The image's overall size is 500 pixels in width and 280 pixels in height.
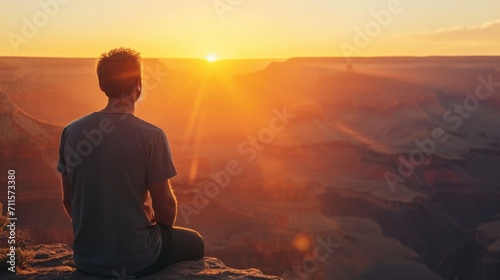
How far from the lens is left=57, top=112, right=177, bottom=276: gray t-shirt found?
3625mm

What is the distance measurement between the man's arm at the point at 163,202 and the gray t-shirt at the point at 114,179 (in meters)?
0.07

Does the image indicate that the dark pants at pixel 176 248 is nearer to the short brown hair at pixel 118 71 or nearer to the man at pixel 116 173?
the man at pixel 116 173

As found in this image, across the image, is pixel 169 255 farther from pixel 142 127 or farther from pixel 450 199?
pixel 450 199

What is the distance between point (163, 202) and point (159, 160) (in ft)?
1.23

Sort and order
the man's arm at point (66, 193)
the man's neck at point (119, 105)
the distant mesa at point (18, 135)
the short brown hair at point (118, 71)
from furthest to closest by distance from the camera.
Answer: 1. the distant mesa at point (18, 135)
2. the man's arm at point (66, 193)
3. the man's neck at point (119, 105)
4. the short brown hair at point (118, 71)

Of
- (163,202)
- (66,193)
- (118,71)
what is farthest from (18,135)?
(118,71)

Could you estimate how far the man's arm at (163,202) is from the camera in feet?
12.3

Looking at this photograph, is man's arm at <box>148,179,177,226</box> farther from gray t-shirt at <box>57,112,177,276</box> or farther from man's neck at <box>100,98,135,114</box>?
man's neck at <box>100,98,135,114</box>

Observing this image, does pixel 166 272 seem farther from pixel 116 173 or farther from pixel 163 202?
pixel 116 173

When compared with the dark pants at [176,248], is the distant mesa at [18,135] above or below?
above

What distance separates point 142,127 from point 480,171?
184ft

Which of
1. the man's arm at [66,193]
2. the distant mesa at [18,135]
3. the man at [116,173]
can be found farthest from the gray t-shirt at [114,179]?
the distant mesa at [18,135]

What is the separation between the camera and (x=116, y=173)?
12.0ft

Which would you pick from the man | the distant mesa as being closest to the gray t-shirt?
the man
